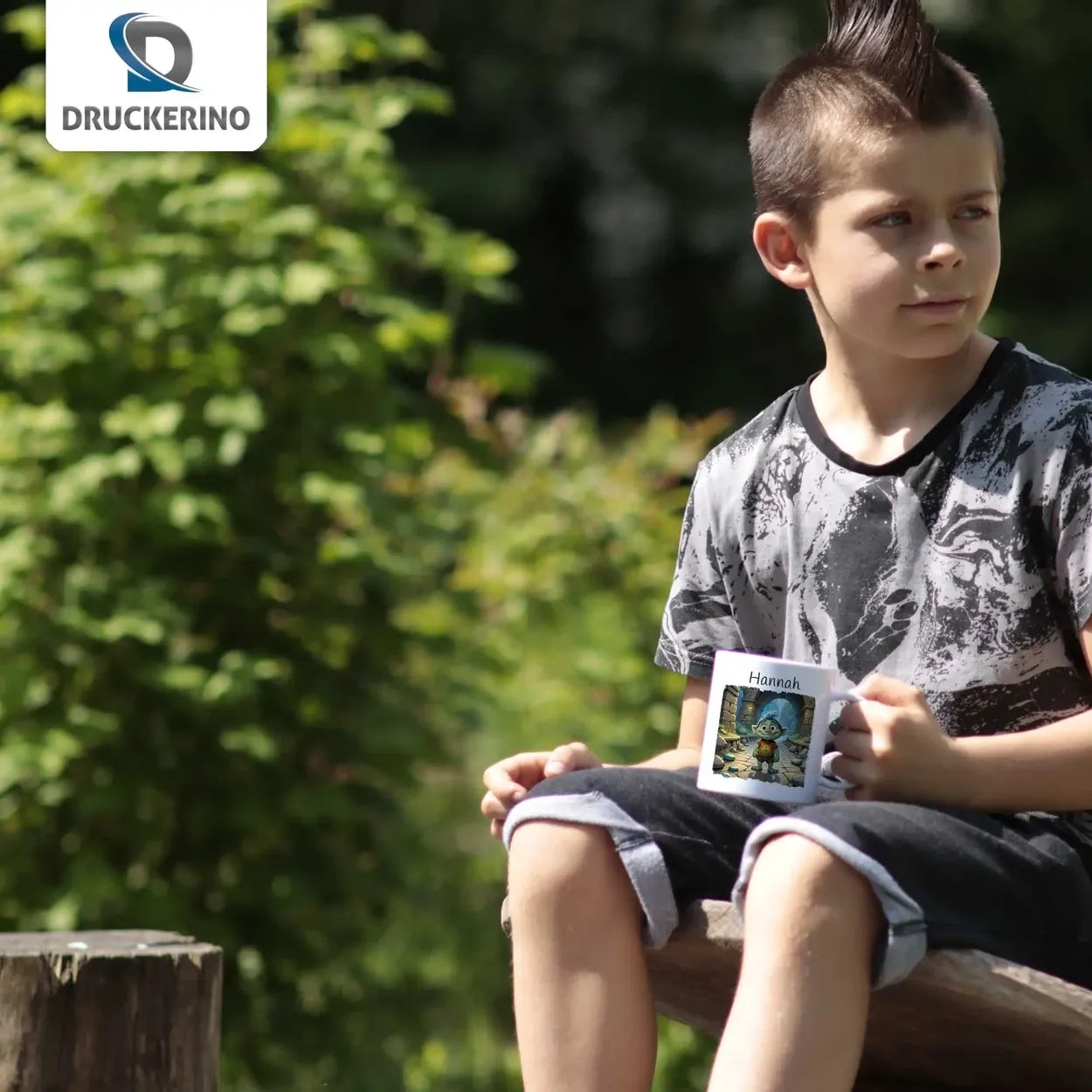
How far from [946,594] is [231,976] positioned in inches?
88.1

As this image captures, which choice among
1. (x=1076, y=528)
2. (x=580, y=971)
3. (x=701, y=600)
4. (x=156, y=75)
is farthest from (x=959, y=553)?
(x=156, y=75)

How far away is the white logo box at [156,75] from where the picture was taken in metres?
3.92

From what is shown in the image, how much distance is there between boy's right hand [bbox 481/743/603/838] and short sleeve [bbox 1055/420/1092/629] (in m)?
0.56

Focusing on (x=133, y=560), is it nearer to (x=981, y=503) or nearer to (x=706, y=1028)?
(x=706, y=1028)

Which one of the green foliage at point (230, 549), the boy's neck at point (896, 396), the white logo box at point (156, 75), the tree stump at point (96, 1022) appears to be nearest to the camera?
the boy's neck at point (896, 396)

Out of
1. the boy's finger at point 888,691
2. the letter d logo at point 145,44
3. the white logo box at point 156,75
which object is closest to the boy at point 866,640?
the boy's finger at point 888,691

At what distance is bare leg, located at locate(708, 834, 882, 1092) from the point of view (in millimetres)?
1753

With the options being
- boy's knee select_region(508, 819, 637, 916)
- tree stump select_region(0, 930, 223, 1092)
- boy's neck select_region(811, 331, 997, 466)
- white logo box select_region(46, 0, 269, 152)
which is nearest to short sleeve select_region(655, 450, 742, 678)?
boy's neck select_region(811, 331, 997, 466)

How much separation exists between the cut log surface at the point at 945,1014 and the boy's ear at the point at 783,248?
31.5 inches

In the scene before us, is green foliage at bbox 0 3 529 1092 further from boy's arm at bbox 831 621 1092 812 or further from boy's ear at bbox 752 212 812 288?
boy's arm at bbox 831 621 1092 812

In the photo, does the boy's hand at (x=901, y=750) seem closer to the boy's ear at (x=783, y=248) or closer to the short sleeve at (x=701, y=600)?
the short sleeve at (x=701, y=600)

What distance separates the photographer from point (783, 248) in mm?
2295

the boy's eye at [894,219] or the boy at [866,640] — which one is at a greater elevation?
the boy's eye at [894,219]

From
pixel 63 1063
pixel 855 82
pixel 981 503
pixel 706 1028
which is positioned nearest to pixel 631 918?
pixel 706 1028
